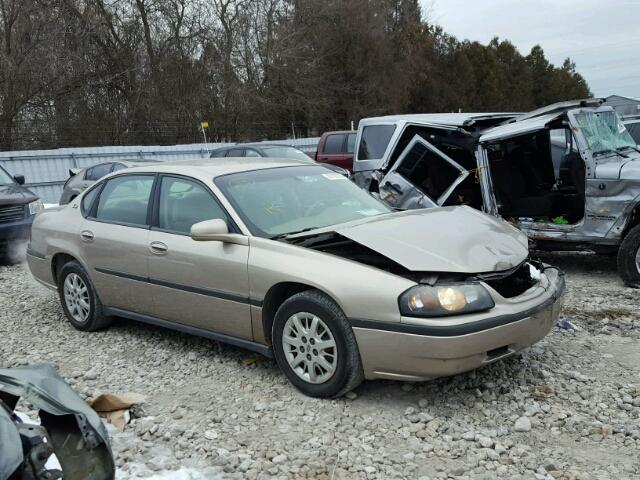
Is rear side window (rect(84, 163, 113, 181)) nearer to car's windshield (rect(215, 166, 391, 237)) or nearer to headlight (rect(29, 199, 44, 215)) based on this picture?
headlight (rect(29, 199, 44, 215))

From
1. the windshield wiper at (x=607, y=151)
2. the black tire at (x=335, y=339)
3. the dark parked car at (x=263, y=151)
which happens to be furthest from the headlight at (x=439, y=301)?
the dark parked car at (x=263, y=151)

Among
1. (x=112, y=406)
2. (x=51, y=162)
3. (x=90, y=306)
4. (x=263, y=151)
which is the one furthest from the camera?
(x=51, y=162)

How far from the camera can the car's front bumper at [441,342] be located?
11.4 feet

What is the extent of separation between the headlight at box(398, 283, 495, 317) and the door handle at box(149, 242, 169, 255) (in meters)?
2.01

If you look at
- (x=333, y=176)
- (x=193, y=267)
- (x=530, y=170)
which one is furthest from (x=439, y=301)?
(x=530, y=170)

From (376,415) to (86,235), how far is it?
3115 millimetres

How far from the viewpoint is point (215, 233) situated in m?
4.21

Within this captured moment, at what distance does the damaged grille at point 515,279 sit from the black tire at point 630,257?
228 centimetres

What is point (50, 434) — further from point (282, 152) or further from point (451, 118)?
point (282, 152)

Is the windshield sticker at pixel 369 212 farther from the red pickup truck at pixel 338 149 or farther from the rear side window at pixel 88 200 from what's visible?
the red pickup truck at pixel 338 149

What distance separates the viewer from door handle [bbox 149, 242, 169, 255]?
4703 millimetres

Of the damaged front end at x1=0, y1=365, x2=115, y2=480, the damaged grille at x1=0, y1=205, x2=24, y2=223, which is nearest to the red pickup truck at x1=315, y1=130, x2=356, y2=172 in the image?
the damaged grille at x1=0, y1=205, x2=24, y2=223

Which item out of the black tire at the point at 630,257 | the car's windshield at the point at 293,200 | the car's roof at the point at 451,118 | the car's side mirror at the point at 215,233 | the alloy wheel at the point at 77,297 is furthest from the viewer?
the car's roof at the point at 451,118

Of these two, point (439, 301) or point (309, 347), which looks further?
point (309, 347)
